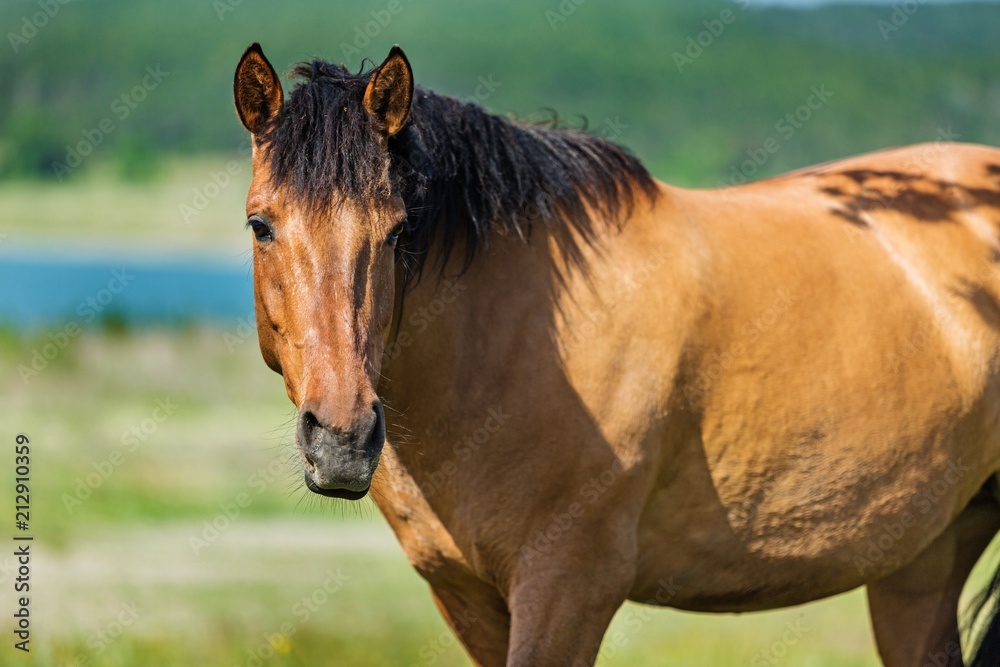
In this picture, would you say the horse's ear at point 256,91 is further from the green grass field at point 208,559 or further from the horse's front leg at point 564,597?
the horse's front leg at point 564,597

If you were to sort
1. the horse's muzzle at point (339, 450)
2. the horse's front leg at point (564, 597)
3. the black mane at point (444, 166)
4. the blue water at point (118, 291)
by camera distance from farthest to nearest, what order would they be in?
the blue water at point (118, 291), the horse's front leg at point (564, 597), the black mane at point (444, 166), the horse's muzzle at point (339, 450)

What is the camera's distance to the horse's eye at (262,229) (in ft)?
10.1

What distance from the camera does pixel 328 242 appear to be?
9.77 ft

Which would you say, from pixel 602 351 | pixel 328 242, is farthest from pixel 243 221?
pixel 328 242

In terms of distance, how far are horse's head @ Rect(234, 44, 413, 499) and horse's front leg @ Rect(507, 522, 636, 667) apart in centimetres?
85

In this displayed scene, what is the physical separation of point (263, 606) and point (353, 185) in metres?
5.24

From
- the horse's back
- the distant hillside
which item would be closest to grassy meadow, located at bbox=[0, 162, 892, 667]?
→ the horse's back

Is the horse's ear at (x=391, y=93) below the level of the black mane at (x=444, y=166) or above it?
above

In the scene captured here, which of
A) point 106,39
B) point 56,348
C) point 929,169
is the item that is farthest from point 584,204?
point 106,39

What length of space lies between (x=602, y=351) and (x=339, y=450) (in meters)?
1.18

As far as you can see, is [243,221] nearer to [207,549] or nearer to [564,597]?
[207,549]

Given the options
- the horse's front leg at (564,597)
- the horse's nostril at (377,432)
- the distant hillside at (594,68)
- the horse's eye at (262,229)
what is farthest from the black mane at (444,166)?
the distant hillside at (594,68)

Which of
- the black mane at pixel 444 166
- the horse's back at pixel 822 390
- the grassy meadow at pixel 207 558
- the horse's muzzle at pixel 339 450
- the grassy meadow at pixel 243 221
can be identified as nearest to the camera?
the horse's muzzle at pixel 339 450

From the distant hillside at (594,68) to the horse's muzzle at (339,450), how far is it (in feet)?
169
